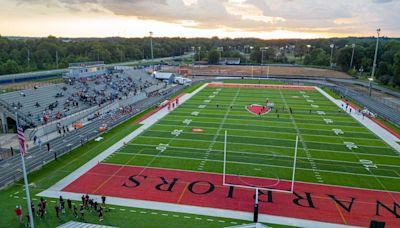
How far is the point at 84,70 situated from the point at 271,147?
3673 cm

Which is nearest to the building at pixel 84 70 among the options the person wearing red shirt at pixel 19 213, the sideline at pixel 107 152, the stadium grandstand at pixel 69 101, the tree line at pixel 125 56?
the stadium grandstand at pixel 69 101

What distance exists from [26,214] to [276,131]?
23.8 m

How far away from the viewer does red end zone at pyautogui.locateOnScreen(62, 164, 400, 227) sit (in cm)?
1664

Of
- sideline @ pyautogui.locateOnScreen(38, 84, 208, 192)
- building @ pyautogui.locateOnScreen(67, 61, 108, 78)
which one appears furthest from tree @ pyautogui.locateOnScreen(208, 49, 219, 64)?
sideline @ pyautogui.locateOnScreen(38, 84, 208, 192)

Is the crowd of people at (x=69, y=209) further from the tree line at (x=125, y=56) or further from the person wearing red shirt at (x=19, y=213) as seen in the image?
the tree line at (x=125, y=56)

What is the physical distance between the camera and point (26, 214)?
1623 centimetres

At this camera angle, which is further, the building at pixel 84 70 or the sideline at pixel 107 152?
the building at pixel 84 70

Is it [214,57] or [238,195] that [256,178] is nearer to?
[238,195]

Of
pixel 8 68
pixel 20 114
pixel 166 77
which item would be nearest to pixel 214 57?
pixel 166 77

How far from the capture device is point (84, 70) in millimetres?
50938

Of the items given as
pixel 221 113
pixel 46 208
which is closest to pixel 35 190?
pixel 46 208

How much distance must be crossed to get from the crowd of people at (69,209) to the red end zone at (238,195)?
182 cm

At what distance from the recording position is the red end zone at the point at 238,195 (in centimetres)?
1664

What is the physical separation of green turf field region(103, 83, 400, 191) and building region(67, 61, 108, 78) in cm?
1915
